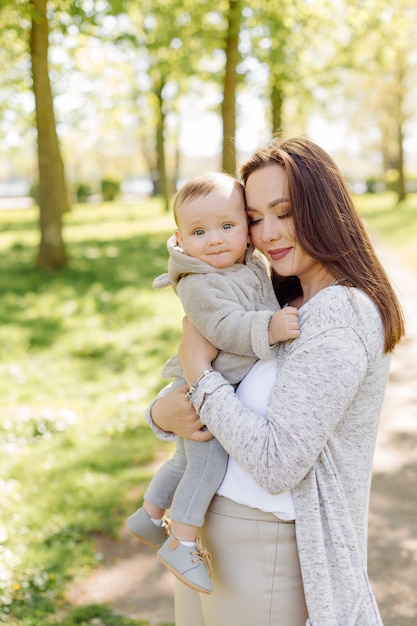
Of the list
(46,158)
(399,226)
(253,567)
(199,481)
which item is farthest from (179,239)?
(399,226)

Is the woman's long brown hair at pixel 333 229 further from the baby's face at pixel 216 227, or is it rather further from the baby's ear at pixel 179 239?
the baby's ear at pixel 179 239

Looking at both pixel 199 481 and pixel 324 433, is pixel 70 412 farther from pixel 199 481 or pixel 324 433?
pixel 324 433

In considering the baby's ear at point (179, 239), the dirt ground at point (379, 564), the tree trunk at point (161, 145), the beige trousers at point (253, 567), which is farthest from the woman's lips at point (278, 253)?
the tree trunk at point (161, 145)

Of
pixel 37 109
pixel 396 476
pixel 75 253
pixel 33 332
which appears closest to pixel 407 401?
pixel 396 476

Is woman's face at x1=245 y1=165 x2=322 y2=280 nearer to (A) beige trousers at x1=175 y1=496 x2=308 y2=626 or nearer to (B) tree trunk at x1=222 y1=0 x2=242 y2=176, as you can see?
(A) beige trousers at x1=175 y1=496 x2=308 y2=626

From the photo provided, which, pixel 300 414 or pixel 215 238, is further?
pixel 215 238

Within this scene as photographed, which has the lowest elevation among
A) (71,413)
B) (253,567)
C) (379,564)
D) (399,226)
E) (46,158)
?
(399,226)

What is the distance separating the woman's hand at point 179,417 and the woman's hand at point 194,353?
9 centimetres

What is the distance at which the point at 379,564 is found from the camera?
3656mm

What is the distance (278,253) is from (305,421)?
54 cm

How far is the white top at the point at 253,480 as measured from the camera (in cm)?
184

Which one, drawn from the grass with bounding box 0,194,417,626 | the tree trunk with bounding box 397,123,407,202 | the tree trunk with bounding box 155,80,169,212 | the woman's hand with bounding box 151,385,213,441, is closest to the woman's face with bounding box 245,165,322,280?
the woman's hand with bounding box 151,385,213,441

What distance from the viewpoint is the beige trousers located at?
1868 millimetres

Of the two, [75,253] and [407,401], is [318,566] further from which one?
[75,253]
